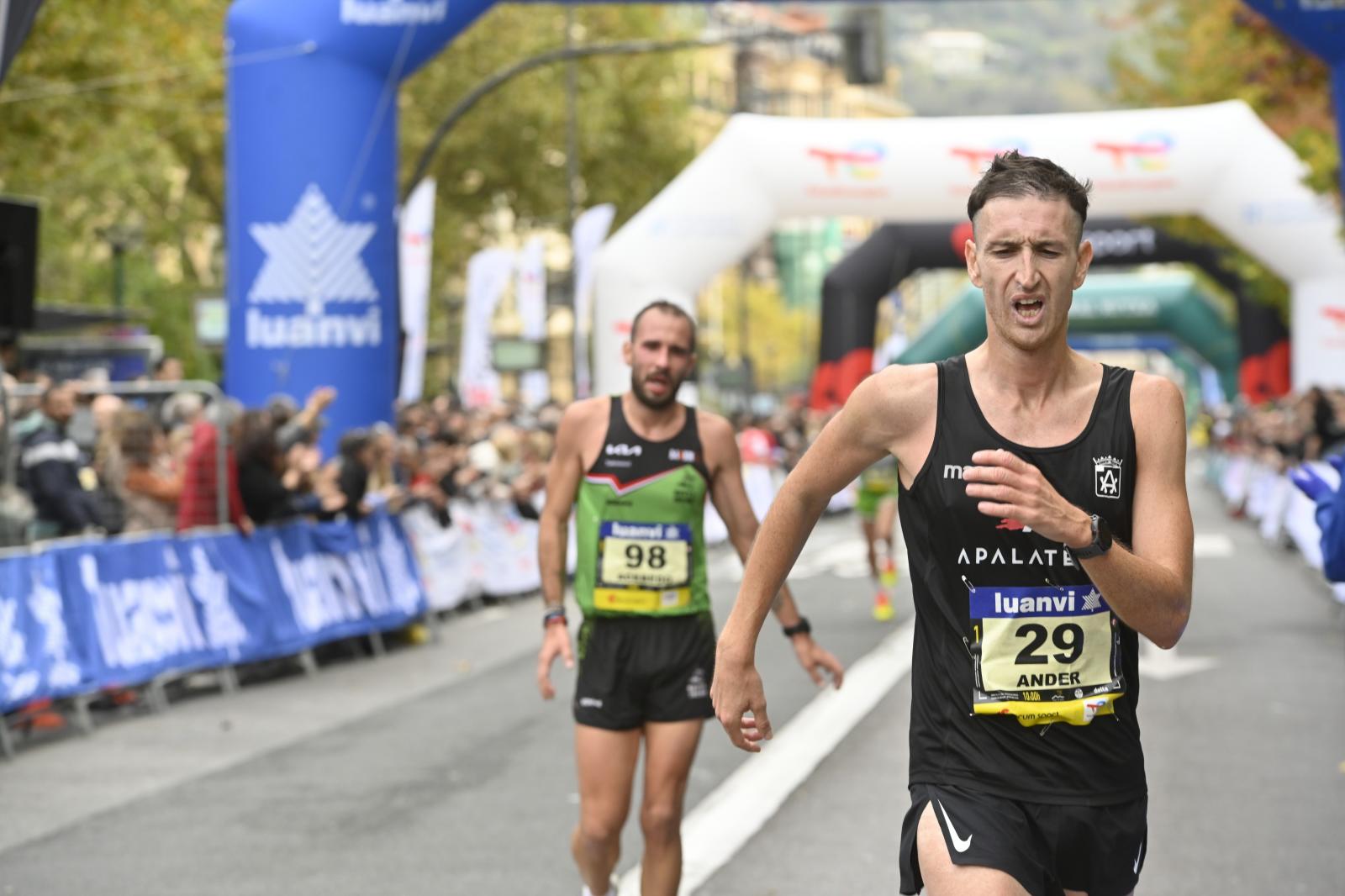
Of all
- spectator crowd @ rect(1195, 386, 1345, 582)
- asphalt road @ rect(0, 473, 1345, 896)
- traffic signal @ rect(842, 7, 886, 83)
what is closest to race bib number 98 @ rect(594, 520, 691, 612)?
asphalt road @ rect(0, 473, 1345, 896)

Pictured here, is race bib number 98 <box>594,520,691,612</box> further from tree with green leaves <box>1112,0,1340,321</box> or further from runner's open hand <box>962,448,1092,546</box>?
tree with green leaves <box>1112,0,1340,321</box>

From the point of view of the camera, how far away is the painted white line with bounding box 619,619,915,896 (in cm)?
750

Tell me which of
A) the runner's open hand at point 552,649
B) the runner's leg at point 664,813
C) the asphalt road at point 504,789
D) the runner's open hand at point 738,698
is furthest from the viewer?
the asphalt road at point 504,789

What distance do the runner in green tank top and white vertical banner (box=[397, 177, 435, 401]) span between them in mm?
14933

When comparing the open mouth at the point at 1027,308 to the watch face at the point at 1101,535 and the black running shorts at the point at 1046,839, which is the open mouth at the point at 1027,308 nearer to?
the watch face at the point at 1101,535

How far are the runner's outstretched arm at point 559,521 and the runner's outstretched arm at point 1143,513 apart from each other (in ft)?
9.11

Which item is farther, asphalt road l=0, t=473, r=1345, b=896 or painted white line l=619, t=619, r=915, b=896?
painted white line l=619, t=619, r=915, b=896

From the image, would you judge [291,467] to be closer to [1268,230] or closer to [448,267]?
[1268,230]

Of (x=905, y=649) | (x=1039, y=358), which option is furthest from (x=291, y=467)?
(x=1039, y=358)

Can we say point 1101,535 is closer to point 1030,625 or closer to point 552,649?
point 1030,625

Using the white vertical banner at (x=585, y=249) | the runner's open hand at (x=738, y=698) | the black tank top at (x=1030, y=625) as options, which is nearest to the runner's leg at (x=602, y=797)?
the runner's open hand at (x=738, y=698)

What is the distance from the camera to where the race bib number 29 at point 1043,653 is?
12.4 ft

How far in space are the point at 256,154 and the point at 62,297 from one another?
A: 2188 centimetres

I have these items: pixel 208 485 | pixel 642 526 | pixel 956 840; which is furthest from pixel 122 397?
pixel 956 840
